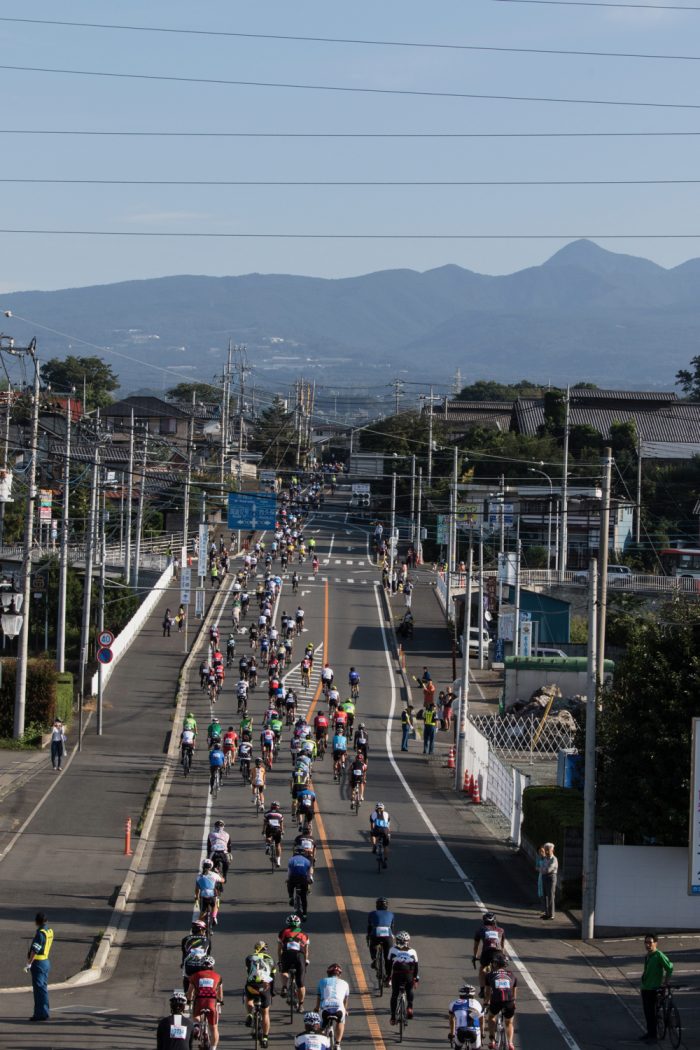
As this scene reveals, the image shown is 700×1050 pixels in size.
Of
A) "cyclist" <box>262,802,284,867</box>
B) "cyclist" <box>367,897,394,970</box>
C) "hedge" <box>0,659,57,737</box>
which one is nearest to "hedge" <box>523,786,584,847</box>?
"cyclist" <box>262,802,284,867</box>

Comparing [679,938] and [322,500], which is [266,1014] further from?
[322,500]

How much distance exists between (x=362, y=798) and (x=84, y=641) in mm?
14926

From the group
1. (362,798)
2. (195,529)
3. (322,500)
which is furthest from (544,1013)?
(322,500)

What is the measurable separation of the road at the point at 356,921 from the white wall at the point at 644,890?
1068 millimetres

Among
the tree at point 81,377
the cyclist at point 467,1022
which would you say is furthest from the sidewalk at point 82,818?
the tree at point 81,377

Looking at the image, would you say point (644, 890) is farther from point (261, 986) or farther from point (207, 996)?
point (207, 996)

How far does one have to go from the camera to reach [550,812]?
91.6 ft

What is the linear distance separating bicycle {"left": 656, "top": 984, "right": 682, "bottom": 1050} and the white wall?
5.74m

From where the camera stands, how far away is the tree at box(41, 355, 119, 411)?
17225cm

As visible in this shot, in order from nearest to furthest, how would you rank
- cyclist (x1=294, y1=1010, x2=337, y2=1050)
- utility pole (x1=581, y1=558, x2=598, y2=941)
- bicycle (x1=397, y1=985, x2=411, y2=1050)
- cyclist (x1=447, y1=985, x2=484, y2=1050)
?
cyclist (x1=294, y1=1010, x2=337, y2=1050), cyclist (x1=447, y1=985, x2=484, y2=1050), bicycle (x1=397, y1=985, x2=411, y2=1050), utility pole (x1=581, y1=558, x2=598, y2=941)

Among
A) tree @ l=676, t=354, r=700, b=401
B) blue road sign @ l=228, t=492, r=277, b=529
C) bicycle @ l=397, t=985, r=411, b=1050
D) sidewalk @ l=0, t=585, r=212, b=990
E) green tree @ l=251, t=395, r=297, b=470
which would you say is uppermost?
tree @ l=676, t=354, r=700, b=401

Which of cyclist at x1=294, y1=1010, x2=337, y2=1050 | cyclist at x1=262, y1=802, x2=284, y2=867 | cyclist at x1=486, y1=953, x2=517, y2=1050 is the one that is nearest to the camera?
cyclist at x1=294, y1=1010, x2=337, y2=1050

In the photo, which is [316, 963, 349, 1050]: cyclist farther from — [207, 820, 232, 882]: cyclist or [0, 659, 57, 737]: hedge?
[0, 659, 57, 737]: hedge

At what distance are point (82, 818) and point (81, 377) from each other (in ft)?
497
